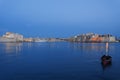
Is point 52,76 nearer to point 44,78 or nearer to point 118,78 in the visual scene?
point 44,78

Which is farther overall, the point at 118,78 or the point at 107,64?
the point at 107,64

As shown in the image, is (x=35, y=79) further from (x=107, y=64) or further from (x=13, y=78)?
(x=107, y=64)

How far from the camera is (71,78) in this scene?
32.9 m

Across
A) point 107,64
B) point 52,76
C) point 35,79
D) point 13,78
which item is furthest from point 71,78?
point 107,64

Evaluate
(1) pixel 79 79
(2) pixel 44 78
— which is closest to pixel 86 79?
(1) pixel 79 79

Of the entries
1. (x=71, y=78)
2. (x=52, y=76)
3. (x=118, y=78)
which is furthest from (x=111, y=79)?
(x=52, y=76)

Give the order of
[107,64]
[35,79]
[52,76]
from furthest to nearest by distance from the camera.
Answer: [107,64], [52,76], [35,79]

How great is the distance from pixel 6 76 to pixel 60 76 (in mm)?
8963

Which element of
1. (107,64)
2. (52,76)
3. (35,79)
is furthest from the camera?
(107,64)

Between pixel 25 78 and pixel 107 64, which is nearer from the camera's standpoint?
pixel 25 78

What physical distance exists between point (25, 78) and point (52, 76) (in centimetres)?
470

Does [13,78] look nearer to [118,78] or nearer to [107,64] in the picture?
[118,78]

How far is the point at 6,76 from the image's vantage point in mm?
33469

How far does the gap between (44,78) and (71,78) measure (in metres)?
4.36
